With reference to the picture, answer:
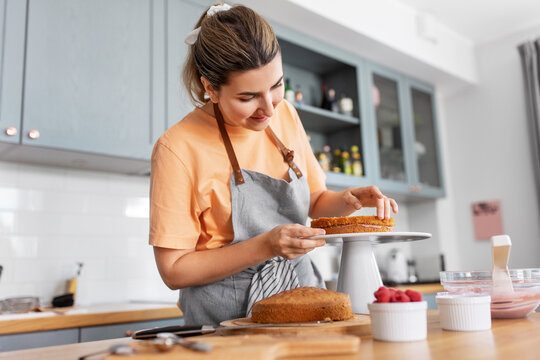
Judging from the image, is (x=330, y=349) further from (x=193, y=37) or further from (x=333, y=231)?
(x=193, y=37)

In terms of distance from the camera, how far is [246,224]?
4.06 ft

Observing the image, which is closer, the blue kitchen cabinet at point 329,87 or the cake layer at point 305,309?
the cake layer at point 305,309

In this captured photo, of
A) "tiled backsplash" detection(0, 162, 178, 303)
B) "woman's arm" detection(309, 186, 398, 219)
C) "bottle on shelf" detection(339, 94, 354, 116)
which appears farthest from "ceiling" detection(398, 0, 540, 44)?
"woman's arm" detection(309, 186, 398, 219)

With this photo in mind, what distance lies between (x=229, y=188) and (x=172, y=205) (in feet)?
0.49

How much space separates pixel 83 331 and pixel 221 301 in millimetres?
882

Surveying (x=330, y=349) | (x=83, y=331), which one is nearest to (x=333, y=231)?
(x=330, y=349)

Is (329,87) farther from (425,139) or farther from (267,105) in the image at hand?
(267,105)

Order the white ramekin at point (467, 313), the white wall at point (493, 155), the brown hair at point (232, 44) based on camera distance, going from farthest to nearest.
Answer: the white wall at point (493, 155) < the brown hair at point (232, 44) < the white ramekin at point (467, 313)

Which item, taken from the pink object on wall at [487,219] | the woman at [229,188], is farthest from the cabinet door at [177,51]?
the pink object on wall at [487,219]

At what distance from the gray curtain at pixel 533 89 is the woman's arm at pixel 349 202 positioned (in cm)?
265

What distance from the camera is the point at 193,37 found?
4.13 feet

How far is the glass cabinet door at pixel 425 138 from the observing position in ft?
12.3

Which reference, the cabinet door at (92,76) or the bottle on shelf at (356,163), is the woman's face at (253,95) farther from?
the bottle on shelf at (356,163)

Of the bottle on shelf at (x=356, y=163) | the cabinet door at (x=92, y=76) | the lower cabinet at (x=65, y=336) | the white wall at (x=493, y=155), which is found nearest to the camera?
A: the lower cabinet at (x=65, y=336)
